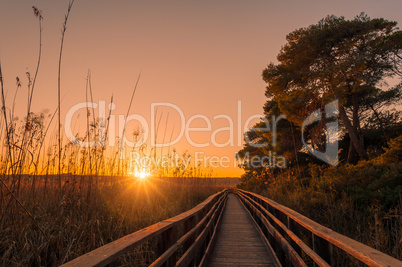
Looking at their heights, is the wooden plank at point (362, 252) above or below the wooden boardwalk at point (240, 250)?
above

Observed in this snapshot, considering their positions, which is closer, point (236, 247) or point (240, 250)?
point (240, 250)

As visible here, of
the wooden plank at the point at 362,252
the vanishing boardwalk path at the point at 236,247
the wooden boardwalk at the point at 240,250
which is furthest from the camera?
the wooden boardwalk at the point at 240,250

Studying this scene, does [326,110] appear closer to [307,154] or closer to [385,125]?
[307,154]

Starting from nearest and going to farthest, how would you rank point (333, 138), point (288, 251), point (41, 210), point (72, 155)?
1. point (288, 251)
2. point (41, 210)
3. point (72, 155)
4. point (333, 138)

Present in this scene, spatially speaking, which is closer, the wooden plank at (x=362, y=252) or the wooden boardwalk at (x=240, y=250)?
the wooden plank at (x=362, y=252)

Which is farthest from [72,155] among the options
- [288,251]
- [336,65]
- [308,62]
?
[308,62]

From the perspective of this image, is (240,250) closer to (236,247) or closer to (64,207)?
(236,247)

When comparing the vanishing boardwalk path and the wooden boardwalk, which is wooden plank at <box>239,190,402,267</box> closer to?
the vanishing boardwalk path

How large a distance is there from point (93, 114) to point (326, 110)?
15342 mm

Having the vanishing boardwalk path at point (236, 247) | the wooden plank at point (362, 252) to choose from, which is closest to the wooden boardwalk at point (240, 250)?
the vanishing boardwalk path at point (236, 247)

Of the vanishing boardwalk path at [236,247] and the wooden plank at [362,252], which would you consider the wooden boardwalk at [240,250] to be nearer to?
the vanishing boardwalk path at [236,247]

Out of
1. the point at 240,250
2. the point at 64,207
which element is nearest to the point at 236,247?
the point at 240,250

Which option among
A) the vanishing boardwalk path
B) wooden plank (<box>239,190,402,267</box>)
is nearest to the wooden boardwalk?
the vanishing boardwalk path

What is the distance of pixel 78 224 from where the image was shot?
13.4 feet
